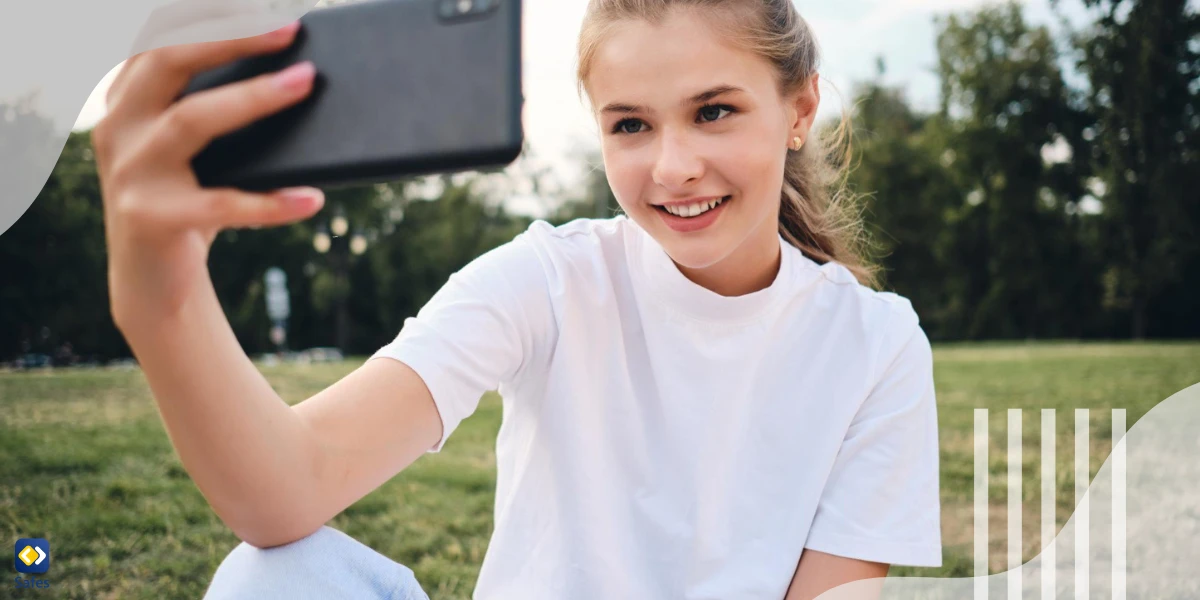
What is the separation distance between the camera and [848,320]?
1941 millimetres

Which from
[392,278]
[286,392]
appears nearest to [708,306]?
[286,392]

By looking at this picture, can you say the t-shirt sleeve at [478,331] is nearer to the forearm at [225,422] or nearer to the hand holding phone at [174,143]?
the forearm at [225,422]

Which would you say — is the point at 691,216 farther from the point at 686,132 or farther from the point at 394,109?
the point at 394,109

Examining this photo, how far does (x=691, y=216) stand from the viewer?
1.74 m

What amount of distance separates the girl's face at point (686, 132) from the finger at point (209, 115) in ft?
3.13

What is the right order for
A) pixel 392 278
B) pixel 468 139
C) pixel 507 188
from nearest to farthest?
pixel 468 139 → pixel 392 278 → pixel 507 188

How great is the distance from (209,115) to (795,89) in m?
1.43

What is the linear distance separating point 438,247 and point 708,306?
3112 centimetres

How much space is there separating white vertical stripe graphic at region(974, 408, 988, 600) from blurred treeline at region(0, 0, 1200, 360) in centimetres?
153

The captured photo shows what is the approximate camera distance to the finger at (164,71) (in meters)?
0.80

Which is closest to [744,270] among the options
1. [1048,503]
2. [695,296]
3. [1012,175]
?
[695,296]

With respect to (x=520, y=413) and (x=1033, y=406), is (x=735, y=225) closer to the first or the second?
(x=520, y=413)

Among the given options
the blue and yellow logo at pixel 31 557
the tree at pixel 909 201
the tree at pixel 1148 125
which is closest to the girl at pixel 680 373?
the blue and yellow logo at pixel 31 557

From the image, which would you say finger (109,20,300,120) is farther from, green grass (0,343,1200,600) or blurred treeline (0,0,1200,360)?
green grass (0,343,1200,600)
